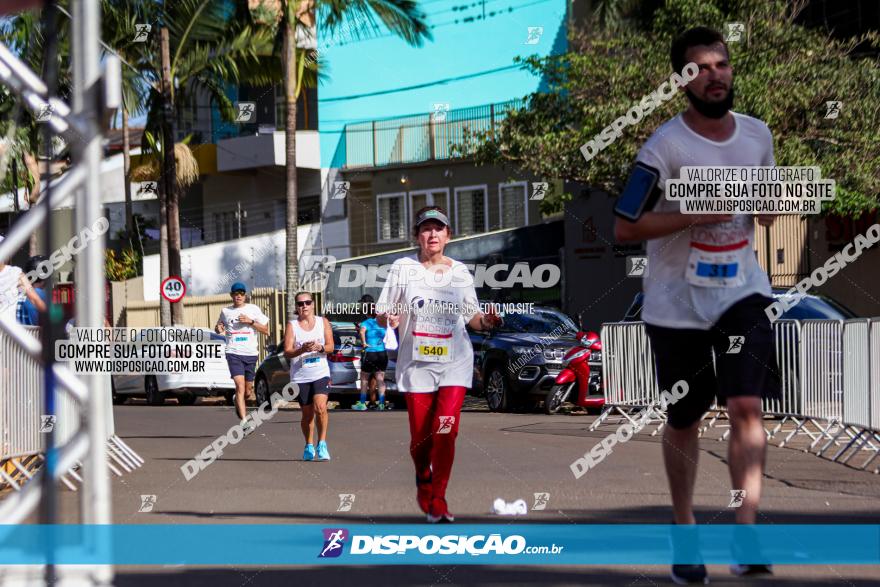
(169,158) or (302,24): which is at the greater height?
(302,24)

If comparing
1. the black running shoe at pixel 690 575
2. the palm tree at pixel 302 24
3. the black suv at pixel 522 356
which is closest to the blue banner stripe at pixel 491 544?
the black running shoe at pixel 690 575

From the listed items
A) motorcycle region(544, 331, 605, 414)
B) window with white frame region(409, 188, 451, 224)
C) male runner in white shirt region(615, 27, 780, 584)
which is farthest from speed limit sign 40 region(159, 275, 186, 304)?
male runner in white shirt region(615, 27, 780, 584)

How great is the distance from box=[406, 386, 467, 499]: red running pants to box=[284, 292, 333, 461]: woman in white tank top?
5.10 metres

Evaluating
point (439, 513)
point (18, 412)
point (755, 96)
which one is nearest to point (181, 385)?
point (755, 96)

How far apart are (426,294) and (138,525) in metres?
2.21

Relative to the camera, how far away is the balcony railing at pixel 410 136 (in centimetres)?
4006

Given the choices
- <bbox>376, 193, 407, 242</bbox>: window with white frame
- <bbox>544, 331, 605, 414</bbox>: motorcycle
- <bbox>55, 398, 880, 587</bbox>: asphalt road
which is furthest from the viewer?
<bbox>376, 193, 407, 242</bbox>: window with white frame

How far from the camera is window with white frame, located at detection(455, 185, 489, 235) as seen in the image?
4119 centimetres

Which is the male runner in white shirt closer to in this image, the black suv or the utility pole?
the black suv

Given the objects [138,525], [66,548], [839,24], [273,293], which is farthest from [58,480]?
[273,293]

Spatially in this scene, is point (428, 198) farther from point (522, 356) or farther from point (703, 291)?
point (703, 291)

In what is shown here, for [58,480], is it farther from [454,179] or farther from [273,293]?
[454,179]

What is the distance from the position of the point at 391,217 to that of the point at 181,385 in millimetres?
16017

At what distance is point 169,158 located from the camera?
32844 mm
